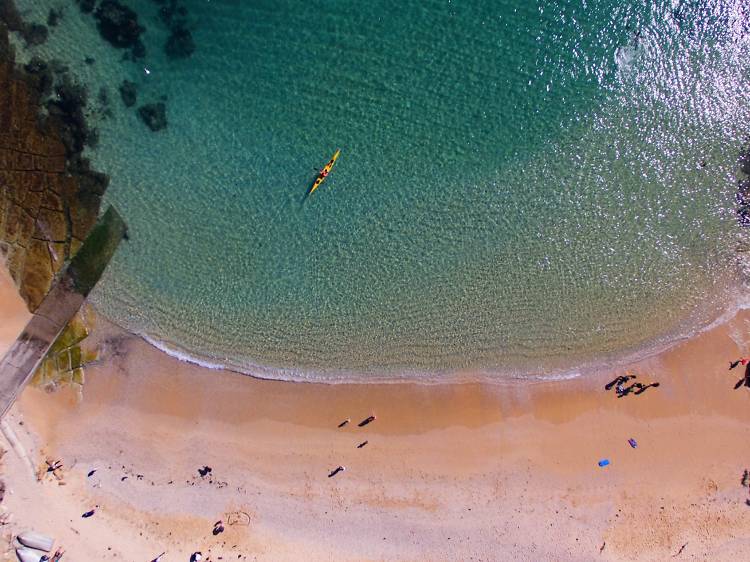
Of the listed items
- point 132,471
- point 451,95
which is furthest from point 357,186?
point 132,471

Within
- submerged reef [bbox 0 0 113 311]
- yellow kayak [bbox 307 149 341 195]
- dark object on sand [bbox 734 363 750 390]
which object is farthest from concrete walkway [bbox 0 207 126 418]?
dark object on sand [bbox 734 363 750 390]

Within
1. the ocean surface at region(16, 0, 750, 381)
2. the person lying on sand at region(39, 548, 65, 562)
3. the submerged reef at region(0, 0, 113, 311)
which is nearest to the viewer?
the person lying on sand at region(39, 548, 65, 562)

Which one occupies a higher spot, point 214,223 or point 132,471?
point 214,223

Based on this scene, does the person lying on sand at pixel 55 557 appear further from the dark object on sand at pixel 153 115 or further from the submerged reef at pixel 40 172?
the dark object on sand at pixel 153 115

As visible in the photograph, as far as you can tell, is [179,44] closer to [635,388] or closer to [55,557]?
[55,557]

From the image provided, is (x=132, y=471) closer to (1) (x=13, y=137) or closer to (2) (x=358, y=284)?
(2) (x=358, y=284)

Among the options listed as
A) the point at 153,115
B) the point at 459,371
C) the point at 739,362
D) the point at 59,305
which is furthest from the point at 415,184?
the point at 739,362

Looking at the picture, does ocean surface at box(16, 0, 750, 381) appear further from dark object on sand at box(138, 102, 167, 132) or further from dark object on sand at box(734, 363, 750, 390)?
dark object on sand at box(734, 363, 750, 390)
